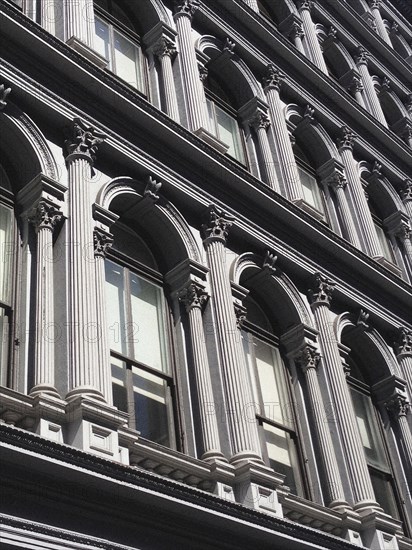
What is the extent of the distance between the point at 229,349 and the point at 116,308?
1986 mm

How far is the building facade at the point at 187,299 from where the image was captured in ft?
37.7

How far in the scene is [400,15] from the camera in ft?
115

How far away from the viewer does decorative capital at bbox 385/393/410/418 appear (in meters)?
19.2

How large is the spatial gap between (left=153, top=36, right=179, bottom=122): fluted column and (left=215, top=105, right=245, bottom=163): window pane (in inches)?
77.6

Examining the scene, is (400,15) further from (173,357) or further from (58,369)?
(58,369)

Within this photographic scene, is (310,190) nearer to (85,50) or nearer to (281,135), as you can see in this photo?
(281,135)

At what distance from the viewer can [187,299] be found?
15.4 metres

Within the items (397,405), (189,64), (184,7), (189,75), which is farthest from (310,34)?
(397,405)

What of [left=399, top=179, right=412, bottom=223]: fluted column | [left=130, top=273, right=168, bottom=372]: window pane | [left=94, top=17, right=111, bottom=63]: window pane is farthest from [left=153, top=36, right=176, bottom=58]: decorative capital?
[left=399, top=179, right=412, bottom=223]: fluted column

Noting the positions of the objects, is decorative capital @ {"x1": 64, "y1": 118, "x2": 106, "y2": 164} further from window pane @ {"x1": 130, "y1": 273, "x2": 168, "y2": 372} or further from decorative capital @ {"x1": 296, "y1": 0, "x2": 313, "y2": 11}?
decorative capital @ {"x1": 296, "y1": 0, "x2": 313, "y2": 11}

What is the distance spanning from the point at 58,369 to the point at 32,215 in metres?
2.68

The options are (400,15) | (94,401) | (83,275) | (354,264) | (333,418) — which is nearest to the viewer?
(94,401)

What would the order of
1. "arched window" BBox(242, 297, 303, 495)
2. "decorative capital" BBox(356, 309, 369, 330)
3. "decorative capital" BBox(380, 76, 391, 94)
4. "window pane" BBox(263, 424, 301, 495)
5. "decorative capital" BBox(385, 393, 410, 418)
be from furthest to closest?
1. "decorative capital" BBox(380, 76, 391, 94)
2. "decorative capital" BBox(356, 309, 369, 330)
3. "decorative capital" BBox(385, 393, 410, 418)
4. "arched window" BBox(242, 297, 303, 495)
5. "window pane" BBox(263, 424, 301, 495)

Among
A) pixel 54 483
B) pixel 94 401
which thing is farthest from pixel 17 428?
pixel 94 401
